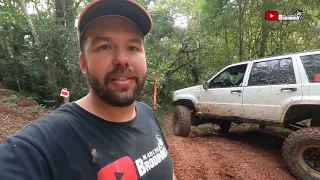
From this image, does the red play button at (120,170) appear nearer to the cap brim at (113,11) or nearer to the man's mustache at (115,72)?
the man's mustache at (115,72)

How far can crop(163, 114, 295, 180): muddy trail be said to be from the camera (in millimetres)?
3654

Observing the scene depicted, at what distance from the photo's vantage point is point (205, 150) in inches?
180

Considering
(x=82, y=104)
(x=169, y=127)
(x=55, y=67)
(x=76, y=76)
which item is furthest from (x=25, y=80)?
(x=82, y=104)

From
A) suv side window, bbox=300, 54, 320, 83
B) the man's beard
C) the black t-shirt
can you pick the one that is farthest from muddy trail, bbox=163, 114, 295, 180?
the man's beard

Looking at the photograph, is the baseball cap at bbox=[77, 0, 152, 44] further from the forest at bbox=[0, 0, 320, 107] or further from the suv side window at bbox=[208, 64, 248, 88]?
the forest at bbox=[0, 0, 320, 107]

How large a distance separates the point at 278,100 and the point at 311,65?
2.42 feet

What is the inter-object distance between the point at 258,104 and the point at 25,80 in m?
11.2

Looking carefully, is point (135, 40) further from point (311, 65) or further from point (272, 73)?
point (272, 73)

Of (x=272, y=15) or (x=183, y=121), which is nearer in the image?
(x=183, y=121)

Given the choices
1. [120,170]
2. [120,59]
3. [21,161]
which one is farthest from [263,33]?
[21,161]

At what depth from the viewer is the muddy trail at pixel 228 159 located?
365 cm

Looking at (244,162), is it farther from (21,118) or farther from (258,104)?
(21,118)

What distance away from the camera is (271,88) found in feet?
13.9

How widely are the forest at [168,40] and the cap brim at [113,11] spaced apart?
24.2 ft
